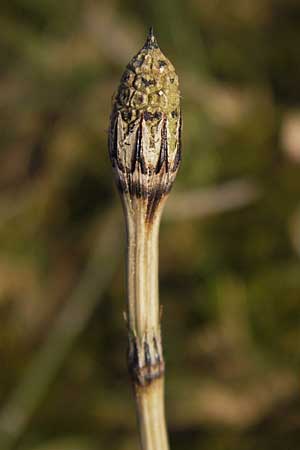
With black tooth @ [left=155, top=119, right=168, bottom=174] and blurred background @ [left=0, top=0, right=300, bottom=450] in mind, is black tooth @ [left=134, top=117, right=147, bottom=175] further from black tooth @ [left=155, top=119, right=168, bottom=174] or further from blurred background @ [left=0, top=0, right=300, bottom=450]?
blurred background @ [left=0, top=0, right=300, bottom=450]

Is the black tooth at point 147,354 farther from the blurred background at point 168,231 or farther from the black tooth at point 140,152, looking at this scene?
the blurred background at point 168,231

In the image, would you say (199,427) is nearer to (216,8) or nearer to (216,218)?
(216,218)

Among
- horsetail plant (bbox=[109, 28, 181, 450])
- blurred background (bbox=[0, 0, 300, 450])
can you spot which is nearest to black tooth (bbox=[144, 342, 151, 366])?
horsetail plant (bbox=[109, 28, 181, 450])

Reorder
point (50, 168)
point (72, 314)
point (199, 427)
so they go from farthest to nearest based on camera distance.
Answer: point (50, 168)
point (72, 314)
point (199, 427)

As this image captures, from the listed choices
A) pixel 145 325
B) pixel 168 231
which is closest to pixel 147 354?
pixel 145 325

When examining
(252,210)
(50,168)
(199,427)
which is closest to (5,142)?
(50,168)

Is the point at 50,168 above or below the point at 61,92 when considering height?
below

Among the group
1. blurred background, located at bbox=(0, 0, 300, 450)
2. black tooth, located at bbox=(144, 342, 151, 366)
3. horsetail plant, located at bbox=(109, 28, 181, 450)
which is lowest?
black tooth, located at bbox=(144, 342, 151, 366)

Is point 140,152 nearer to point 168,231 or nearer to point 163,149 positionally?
point 163,149
